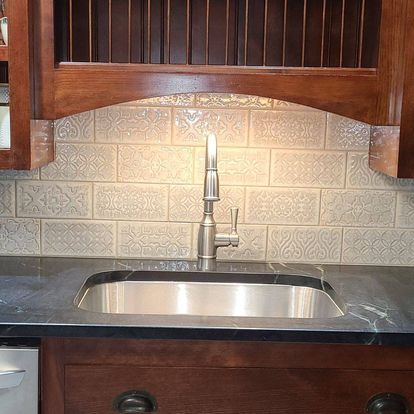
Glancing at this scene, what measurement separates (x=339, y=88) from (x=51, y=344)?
0.85m

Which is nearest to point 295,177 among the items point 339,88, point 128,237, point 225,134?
point 225,134

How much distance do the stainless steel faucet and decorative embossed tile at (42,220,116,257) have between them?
263 millimetres

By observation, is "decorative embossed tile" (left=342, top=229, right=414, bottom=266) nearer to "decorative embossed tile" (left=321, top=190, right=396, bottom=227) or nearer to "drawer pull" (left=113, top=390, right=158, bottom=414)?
"decorative embossed tile" (left=321, top=190, right=396, bottom=227)

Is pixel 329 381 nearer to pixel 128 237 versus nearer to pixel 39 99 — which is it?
pixel 128 237

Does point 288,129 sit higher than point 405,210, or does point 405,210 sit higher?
point 288,129

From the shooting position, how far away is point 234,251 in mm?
1768

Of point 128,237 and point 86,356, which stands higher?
→ point 128,237

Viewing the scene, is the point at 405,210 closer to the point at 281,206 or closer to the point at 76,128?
the point at 281,206

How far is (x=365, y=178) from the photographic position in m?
1.73

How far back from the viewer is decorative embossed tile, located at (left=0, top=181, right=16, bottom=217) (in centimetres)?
173

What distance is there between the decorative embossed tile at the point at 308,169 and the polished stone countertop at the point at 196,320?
0.29m

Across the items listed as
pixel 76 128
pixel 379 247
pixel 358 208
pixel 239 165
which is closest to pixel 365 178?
pixel 358 208

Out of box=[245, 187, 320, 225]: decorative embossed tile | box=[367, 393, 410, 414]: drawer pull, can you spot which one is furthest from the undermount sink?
box=[367, 393, 410, 414]: drawer pull

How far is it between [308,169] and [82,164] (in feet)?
2.05
